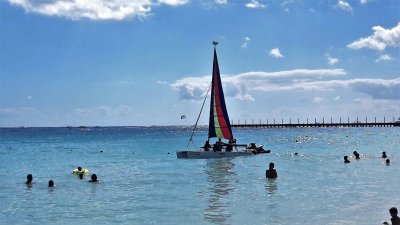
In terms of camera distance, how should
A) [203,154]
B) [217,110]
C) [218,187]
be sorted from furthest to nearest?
[217,110] < [203,154] < [218,187]

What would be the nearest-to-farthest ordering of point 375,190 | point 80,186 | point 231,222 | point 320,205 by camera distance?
point 231,222
point 320,205
point 375,190
point 80,186

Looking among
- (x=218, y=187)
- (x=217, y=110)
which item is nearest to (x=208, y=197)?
(x=218, y=187)

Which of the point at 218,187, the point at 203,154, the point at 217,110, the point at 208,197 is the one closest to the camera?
the point at 208,197

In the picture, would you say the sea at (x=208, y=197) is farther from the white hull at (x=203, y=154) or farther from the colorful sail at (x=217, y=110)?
the colorful sail at (x=217, y=110)

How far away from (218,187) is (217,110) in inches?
1088

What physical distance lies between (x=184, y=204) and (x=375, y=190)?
43.6 feet

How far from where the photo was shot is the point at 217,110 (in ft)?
212

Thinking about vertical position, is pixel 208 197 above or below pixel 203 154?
below

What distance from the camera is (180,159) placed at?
67000mm

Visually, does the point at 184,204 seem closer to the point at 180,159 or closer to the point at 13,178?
the point at 13,178

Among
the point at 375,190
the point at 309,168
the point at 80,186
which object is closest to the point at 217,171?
the point at 309,168

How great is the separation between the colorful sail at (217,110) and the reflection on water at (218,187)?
3.88m

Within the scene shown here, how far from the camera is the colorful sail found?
210ft

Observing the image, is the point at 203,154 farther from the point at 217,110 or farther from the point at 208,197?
the point at 208,197
